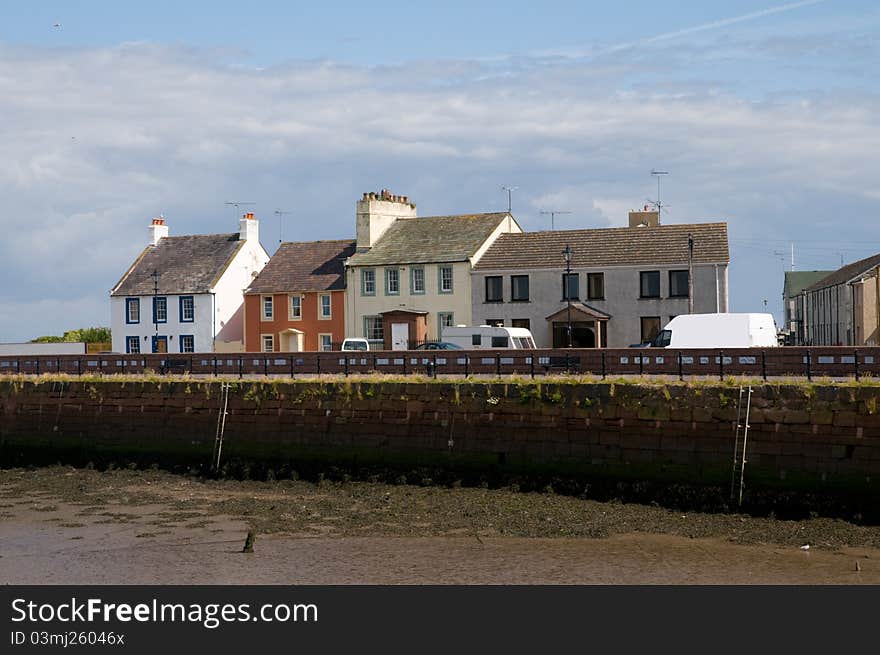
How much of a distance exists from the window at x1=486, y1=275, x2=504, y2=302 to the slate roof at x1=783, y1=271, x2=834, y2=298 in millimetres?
57174

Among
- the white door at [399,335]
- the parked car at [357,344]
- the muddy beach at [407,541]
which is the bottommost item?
the muddy beach at [407,541]

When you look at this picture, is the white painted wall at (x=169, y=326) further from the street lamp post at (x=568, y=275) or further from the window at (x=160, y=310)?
the street lamp post at (x=568, y=275)

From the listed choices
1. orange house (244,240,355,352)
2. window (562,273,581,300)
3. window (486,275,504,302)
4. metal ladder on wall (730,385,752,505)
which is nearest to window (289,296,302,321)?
orange house (244,240,355,352)

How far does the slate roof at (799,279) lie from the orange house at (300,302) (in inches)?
2247

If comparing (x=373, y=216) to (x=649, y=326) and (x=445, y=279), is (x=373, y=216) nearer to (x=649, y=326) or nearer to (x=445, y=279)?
(x=445, y=279)

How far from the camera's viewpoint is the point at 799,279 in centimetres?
11131

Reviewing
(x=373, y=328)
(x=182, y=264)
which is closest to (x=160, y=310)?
(x=182, y=264)

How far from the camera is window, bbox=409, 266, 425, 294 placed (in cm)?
5953

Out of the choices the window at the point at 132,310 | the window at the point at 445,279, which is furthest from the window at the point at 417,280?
the window at the point at 132,310

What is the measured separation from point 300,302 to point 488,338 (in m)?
17.4

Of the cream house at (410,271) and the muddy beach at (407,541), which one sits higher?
the cream house at (410,271)

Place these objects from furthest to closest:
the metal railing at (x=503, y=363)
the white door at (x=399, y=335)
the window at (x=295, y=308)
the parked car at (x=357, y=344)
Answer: the window at (x=295, y=308)
the white door at (x=399, y=335)
the parked car at (x=357, y=344)
the metal railing at (x=503, y=363)

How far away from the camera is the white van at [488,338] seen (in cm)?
4762
